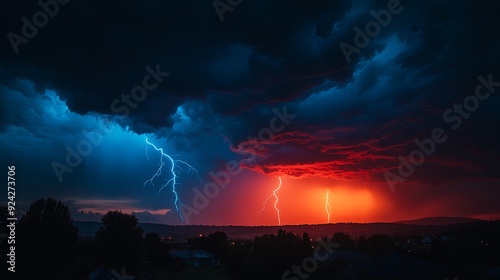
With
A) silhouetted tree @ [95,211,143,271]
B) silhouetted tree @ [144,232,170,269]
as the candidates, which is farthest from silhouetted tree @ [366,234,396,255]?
silhouetted tree @ [95,211,143,271]

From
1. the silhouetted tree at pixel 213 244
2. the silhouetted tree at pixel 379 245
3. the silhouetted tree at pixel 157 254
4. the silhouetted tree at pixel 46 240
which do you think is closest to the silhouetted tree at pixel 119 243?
the silhouetted tree at pixel 157 254

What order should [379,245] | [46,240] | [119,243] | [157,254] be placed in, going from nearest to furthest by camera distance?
[46,240] → [119,243] → [157,254] → [379,245]

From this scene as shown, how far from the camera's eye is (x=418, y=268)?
34.7 meters

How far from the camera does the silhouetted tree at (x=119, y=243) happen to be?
5394 cm

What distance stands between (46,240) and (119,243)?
29.4 meters

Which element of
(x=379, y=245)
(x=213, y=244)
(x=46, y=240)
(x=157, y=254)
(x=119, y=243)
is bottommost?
(x=157, y=254)

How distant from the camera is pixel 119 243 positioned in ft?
181

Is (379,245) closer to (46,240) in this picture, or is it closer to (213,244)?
(213,244)

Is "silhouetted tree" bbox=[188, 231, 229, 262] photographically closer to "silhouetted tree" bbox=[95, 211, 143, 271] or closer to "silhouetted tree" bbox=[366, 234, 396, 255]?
"silhouetted tree" bbox=[95, 211, 143, 271]

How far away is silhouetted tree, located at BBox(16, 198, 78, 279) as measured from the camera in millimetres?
22188

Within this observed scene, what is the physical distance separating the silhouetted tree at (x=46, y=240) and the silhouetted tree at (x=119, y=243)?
1811 cm

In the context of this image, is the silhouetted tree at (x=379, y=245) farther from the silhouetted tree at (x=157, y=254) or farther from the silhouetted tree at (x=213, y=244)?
the silhouetted tree at (x=157, y=254)

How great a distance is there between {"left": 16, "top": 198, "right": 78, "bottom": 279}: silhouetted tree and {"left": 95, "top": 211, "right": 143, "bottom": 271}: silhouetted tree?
18.1 m

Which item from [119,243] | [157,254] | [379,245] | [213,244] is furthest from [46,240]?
[379,245]
